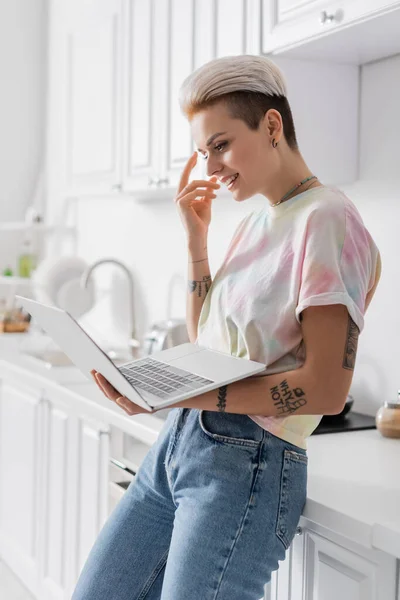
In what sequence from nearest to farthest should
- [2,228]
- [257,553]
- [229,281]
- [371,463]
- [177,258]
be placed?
[257,553], [229,281], [371,463], [177,258], [2,228]

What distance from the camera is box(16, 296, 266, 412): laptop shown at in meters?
1.17

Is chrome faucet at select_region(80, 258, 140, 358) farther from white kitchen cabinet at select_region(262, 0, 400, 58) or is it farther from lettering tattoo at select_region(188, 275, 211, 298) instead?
lettering tattoo at select_region(188, 275, 211, 298)

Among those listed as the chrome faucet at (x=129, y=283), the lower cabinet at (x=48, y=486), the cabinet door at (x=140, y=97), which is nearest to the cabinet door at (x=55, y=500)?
the lower cabinet at (x=48, y=486)

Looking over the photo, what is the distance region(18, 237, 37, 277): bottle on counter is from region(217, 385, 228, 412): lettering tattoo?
2.97 metres

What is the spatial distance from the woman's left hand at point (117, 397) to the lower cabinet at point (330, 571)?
367 mm

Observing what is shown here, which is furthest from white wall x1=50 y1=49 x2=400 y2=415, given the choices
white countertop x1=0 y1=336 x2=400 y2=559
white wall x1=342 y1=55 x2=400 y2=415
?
white countertop x1=0 y1=336 x2=400 y2=559

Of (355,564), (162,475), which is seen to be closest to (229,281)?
(162,475)

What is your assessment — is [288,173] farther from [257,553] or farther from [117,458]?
[117,458]

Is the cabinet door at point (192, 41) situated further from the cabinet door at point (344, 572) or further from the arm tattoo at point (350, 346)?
the cabinet door at point (344, 572)

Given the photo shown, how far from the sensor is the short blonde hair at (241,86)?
1.28 meters

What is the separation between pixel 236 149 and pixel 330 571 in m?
0.72

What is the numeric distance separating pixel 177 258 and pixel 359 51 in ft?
4.42

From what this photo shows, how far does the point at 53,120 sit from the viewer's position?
4035mm

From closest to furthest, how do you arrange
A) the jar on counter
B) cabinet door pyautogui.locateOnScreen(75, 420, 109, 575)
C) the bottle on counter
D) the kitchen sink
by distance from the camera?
the jar on counter, cabinet door pyautogui.locateOnScreen(75, 420, 109, 575), the kitchen sink, the bottle on counter
